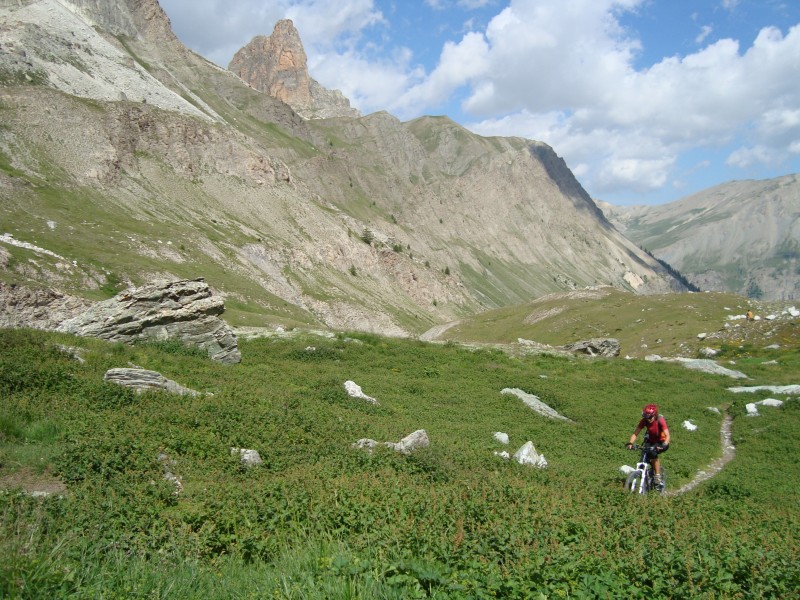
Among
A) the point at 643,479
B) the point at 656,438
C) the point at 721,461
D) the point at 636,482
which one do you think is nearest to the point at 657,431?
the point at 656,438

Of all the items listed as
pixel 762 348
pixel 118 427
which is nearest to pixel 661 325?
pixel 762 348

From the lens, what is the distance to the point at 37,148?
83.6 meters

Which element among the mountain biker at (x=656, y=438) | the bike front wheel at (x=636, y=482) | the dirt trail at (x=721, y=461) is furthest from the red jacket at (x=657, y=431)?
the dirt trail at (x=721, y=461)

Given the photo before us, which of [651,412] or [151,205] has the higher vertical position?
[151,205]

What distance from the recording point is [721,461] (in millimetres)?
20891

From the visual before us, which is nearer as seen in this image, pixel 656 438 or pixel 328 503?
pixel 328 503

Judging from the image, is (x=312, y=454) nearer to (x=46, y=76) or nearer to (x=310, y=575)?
(x=310, y=575)

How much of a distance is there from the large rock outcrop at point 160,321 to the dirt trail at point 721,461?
19634 mm

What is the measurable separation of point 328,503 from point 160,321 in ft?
69.9

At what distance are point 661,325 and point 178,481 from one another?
59212mm

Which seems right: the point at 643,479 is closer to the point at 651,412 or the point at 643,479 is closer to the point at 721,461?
the point at 651,412

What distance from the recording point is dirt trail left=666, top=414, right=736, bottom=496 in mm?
17263

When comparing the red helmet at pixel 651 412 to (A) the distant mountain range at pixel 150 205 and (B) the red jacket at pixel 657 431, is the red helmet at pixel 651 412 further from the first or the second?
(A) the distant mountain range at pixel 150 205

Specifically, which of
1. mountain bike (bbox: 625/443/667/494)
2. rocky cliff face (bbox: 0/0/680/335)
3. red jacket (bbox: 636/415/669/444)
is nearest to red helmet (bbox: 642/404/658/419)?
red jacket (bbox: 636/415/669/444)
